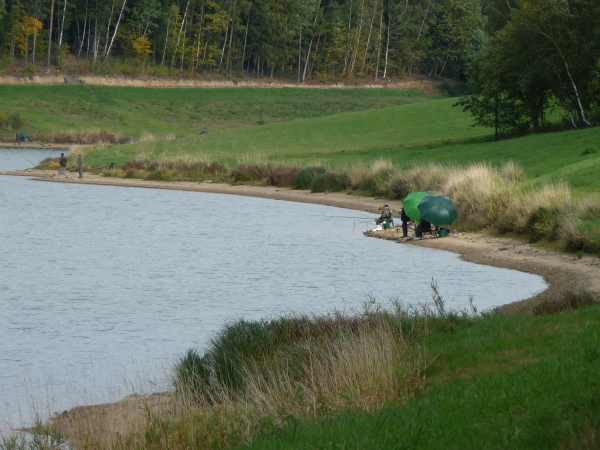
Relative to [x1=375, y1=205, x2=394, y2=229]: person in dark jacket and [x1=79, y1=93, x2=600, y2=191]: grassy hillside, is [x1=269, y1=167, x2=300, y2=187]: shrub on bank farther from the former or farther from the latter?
[x1=375, y1=205, x2=394, y2=229]: person in dark jacket

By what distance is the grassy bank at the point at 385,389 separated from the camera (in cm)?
951

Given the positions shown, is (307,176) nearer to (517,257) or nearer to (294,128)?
(517,257)

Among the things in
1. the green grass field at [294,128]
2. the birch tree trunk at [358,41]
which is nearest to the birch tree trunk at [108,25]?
the green grass field at [294,128]

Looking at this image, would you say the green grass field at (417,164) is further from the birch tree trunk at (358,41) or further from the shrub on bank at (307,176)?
the birch tree trunk at (358,41)

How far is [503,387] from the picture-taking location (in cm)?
1081

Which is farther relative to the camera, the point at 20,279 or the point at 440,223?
the point at 440,223

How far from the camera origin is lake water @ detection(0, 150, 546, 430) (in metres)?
18.6

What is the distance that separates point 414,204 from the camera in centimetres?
3466

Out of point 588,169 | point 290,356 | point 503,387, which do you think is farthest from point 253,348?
point 588,169

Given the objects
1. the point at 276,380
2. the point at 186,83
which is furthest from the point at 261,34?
the point at 276,380

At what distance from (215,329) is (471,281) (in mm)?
8111

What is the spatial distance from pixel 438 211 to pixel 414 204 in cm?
70

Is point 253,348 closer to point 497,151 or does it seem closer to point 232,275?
point 232,275

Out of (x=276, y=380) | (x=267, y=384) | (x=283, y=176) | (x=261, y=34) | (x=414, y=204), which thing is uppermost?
(x=261, y=34)
